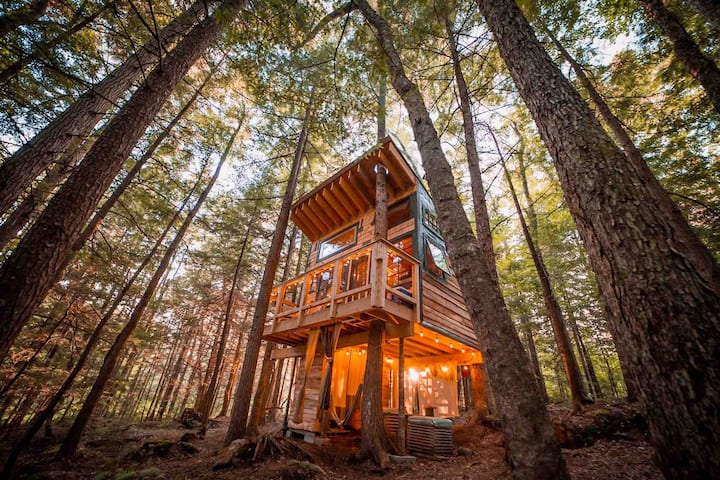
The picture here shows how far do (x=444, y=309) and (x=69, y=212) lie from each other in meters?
8.01

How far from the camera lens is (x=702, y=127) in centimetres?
721

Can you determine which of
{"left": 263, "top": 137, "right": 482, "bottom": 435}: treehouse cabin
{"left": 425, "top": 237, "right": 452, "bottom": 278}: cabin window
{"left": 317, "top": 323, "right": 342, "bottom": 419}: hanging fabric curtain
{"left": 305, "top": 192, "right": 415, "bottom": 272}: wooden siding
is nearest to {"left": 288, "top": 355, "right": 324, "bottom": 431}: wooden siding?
{"left": 263, "top": 137, "right": 482, "bottom": 435}: treehouse cabin

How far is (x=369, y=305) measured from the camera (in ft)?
19.6

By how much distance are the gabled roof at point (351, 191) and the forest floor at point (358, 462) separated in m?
7.46

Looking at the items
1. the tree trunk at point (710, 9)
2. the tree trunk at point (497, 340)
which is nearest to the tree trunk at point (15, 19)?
the tree trunk at point (497, 340)

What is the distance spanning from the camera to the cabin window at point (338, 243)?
410 inches

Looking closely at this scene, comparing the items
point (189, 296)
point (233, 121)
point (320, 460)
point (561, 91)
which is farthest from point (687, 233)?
point (189, 296)

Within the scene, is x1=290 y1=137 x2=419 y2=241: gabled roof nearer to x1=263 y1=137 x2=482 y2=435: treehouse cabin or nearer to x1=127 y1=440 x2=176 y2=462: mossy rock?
x1=263 y1=137 x2=482 y2=435: treehouse cabin

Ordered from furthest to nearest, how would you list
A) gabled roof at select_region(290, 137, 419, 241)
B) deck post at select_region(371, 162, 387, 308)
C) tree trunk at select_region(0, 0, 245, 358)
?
gabled roof at select_region(290, 137, 419, 241), deck post at select_region(371, 162, 387, 308), tree trunk at select_region(0, 0, 245, 358)

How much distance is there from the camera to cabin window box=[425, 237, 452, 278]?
847 centimetres

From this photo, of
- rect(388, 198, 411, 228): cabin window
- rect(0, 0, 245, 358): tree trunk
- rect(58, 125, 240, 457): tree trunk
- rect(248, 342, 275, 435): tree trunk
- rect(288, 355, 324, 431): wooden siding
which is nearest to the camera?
rect(0, 0, 245, 358): tree trunk

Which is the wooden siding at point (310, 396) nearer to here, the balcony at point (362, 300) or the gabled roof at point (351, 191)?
the balcony at point (362, 300)

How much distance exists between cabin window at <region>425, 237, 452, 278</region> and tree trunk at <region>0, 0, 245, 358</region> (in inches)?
285

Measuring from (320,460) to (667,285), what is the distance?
656 centimetres
